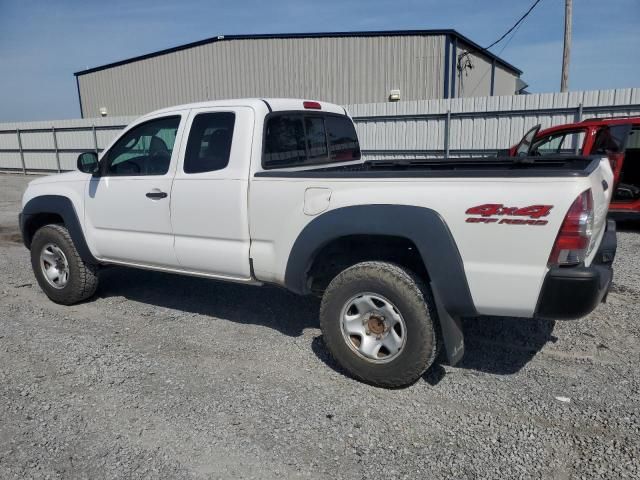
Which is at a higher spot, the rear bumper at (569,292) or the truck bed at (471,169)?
the truck bed at (471,169)

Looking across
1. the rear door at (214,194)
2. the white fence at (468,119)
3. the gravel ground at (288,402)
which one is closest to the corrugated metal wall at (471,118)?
the white fence at (468,119)

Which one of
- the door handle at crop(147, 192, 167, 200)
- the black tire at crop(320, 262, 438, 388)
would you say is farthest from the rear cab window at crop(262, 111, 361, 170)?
the black tire at crop(320, 262, 438, 388)

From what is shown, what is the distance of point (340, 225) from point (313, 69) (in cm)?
1771

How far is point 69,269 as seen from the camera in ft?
16.4

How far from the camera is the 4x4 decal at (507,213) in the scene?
2697 millimetres

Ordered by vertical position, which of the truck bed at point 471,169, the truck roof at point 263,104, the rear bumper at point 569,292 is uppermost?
the truck roof at point 263,104

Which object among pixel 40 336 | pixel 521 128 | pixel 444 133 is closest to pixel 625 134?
pixel 521 128

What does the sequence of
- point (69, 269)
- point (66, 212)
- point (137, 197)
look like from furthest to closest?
point (69, 269) → point (66, 212) → point (137, 197)

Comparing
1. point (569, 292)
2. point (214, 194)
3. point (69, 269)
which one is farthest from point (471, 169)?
point (69, 269)

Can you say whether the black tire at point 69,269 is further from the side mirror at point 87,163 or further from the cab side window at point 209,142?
the cab side window at point 209,142

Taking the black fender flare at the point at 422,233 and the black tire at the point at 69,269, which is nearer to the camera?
the black fender flare at the point at 422,233

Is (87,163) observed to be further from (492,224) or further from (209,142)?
(492,224)

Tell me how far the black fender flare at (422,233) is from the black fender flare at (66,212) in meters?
2.61

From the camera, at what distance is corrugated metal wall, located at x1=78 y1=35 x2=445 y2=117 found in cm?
1834
